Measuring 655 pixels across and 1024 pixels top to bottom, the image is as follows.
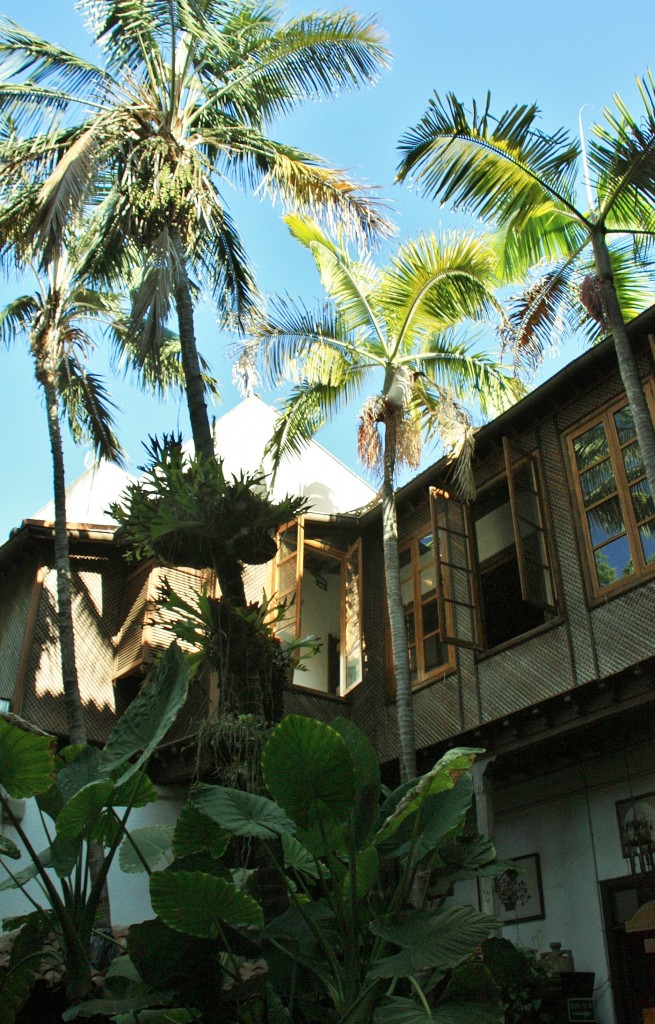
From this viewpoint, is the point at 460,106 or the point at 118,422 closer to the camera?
the point at 460,106

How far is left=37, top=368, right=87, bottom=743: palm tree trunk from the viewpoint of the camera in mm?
11047

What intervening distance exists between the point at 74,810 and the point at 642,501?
6642 millimetres

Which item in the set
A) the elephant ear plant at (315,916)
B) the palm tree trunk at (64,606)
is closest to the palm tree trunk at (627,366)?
the elephant ear plant at (315,916)

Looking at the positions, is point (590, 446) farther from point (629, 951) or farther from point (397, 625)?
point (629, 951)

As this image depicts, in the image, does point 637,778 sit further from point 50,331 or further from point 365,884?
point 50,331

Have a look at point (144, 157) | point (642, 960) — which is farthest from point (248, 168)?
point (642, 960)

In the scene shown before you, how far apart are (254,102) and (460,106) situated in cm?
327

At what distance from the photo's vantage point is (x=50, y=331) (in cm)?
1263

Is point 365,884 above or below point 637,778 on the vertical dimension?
below

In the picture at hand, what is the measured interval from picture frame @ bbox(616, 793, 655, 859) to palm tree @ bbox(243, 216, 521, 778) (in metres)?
3.11

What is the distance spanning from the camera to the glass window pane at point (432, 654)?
1252 centimetres

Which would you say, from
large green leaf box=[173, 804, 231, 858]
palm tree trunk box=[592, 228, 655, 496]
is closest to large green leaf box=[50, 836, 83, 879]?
large green leaf box=[173, 804, 231, 858]

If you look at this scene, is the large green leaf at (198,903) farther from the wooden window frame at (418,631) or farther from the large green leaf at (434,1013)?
the wooden window frame at (418,631)

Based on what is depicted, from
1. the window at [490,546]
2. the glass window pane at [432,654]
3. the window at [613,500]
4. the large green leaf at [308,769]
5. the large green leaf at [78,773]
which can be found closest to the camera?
the large green leaf at [308,769]
